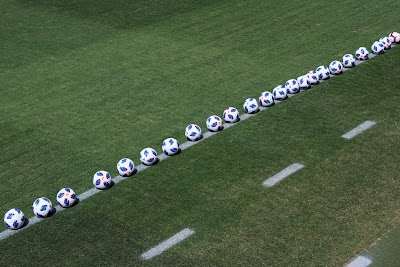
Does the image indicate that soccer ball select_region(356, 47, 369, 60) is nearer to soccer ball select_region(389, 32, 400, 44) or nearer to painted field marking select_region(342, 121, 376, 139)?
soccer ball select_region(389, 32, 400, 44)

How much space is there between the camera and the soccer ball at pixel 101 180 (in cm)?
1581

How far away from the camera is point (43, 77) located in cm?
2233

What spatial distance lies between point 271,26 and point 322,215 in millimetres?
12360

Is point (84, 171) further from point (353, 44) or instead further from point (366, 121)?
point (353, 44)

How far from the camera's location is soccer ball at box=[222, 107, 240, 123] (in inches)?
728

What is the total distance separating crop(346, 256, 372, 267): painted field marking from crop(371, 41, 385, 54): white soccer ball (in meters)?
10.8

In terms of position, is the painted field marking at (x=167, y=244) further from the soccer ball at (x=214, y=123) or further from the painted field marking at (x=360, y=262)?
the soccer ball at (x=214, y=123)

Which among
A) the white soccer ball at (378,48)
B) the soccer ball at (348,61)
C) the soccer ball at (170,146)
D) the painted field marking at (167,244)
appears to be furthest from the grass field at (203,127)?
the soccer ball at (348,61)

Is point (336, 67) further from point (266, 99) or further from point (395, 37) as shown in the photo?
point (395, 37)

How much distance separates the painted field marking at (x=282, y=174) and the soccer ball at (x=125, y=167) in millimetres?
3221

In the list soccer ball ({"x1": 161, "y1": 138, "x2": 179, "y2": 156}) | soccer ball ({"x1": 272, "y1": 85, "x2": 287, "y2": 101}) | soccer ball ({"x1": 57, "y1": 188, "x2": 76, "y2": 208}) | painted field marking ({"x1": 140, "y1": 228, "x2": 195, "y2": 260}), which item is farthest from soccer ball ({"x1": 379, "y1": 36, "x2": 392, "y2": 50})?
soccer ball ({"x1": 57, "y1": 188, "x2": 76, "y2": 208})

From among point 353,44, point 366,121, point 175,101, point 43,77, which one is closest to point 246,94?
point 175,101

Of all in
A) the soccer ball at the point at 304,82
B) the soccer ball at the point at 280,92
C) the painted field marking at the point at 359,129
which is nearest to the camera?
the painted field marking at the point at 359,129

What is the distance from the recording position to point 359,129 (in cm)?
1786
